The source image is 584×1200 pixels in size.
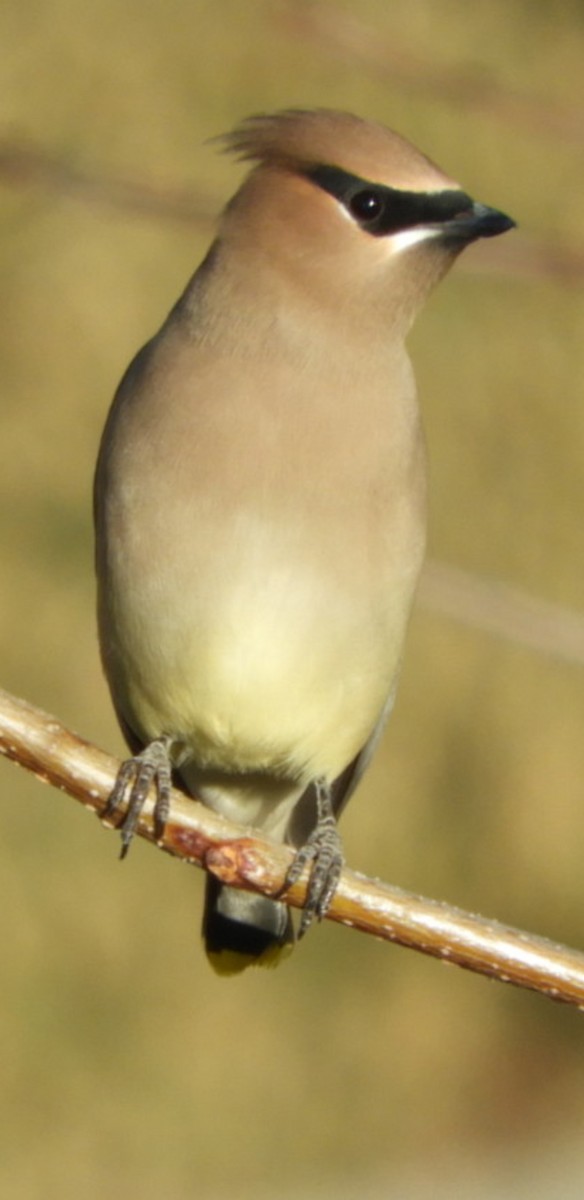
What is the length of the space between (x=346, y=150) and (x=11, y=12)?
535cm

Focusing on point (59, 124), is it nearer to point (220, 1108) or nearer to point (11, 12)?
point (11, 12)

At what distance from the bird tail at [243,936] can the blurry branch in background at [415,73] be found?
1.82 meters

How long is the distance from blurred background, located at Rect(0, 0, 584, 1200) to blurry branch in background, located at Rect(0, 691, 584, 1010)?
4732 mm

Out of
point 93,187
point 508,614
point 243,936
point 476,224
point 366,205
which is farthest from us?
point 243,936

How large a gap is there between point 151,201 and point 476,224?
0.64m

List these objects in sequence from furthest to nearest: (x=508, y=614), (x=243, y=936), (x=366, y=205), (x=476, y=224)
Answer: (x=243, y=936) < (x=366, y=205) < (x=476, y=224) < (x=508, y=614)

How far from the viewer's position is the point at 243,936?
13.4 ft

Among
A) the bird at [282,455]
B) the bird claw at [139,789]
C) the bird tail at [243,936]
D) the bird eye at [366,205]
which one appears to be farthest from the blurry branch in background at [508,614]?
the bird tail at [243,936]

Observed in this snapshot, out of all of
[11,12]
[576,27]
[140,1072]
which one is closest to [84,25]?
[11,12]

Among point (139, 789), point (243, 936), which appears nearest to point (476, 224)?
point (139, 789)

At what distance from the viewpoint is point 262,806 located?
163 inches

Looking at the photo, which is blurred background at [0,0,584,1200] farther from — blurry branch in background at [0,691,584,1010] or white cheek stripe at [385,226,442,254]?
blurry branch in background at [0,691,584,1010]

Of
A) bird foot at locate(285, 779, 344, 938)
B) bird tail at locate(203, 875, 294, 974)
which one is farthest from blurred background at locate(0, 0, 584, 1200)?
bird foot at locate(285, 779, 344, 938)

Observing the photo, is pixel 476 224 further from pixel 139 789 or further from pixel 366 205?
pixel 139 789
